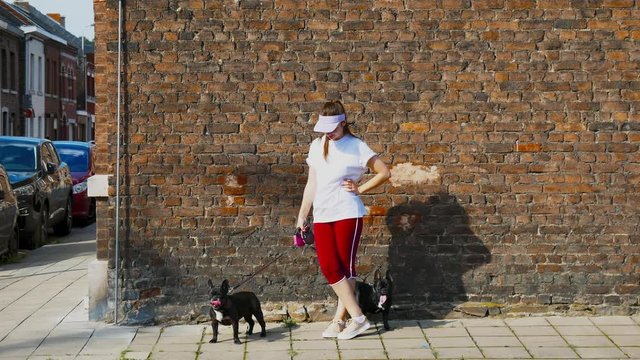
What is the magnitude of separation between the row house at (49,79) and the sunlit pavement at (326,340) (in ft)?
147

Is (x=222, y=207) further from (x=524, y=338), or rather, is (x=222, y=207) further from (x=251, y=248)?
(x=524, y=338)

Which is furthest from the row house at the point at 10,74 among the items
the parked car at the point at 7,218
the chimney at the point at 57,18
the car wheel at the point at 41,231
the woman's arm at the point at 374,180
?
the woman's arm at the point at 374,180

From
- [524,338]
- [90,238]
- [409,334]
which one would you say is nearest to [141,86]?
[409,334]

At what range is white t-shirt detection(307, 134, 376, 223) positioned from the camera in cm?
938

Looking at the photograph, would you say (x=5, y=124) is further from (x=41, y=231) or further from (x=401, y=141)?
(x=401, y=141)

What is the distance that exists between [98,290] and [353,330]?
7.41 ft

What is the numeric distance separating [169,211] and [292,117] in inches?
49.7

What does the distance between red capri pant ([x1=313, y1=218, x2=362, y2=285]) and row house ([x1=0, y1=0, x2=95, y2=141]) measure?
4567 centimetres

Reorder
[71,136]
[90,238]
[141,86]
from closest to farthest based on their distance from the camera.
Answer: [141,86] < [90,238] < [71,136]

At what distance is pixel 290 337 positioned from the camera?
373 inches

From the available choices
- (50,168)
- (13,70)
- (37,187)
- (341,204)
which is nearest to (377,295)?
(341,204)

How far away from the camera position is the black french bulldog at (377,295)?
965 cm

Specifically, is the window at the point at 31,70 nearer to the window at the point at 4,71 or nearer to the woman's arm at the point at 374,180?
the window at the point at 4,71

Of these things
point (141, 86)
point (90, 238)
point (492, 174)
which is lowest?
point (90, 238)
